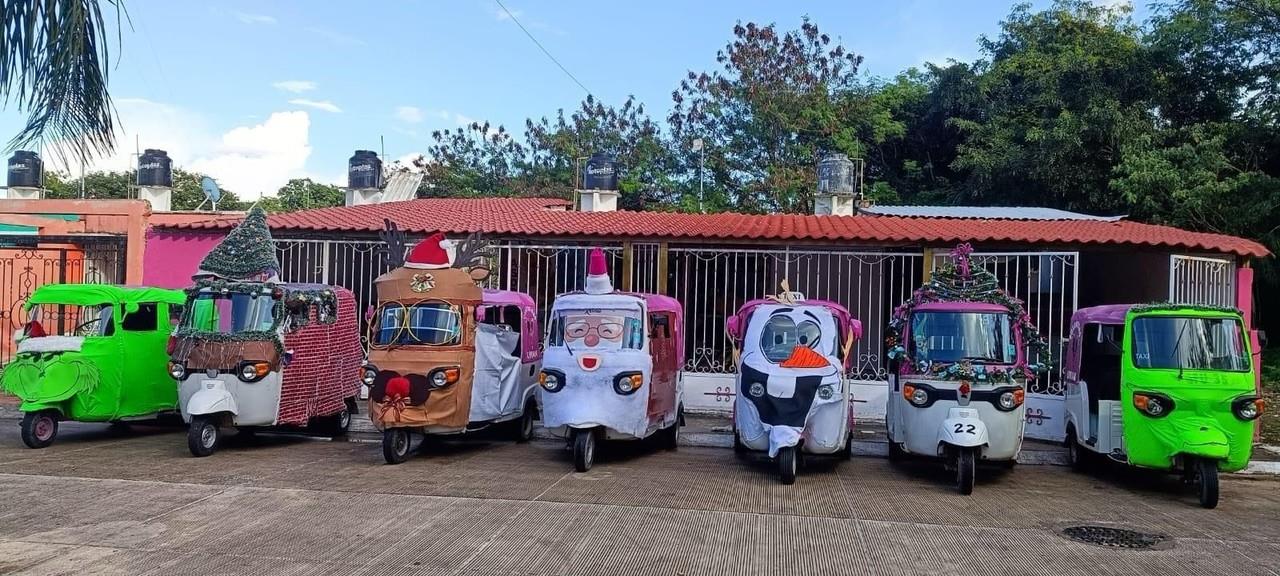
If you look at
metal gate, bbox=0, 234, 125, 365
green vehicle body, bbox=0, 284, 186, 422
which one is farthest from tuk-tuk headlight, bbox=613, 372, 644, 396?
metal gate, bbox=0, 234, 125, 365

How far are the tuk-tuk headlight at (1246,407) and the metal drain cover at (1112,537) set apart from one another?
1.78 metres

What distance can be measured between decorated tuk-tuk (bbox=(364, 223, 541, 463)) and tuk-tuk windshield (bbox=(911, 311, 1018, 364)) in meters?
4.54

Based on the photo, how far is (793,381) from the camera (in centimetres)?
839

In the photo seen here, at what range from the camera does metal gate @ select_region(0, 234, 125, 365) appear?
15.8 meters

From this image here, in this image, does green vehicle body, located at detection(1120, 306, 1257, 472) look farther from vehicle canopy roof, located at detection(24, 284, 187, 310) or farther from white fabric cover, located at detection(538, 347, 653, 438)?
vehicle canopy roof, located at detection(24, 284, 187, 310)

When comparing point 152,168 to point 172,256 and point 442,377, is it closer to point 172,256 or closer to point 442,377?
point 172,256

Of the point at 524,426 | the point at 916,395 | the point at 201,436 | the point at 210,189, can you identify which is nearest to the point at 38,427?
the point at 201,436

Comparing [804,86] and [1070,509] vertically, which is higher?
[804,86]

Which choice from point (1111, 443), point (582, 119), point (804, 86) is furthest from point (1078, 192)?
point (582, 119)

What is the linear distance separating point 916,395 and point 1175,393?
7.24 feet

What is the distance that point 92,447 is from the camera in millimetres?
9875

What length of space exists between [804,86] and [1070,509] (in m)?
20.4

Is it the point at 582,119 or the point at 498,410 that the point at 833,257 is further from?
the point at 582,119

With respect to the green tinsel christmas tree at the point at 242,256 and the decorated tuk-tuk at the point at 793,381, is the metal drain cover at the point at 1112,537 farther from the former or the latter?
the green tinsel christmas tree at the point at 242,256
